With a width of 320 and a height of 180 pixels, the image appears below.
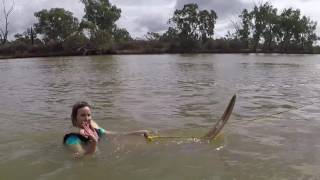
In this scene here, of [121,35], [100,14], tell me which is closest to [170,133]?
[100,14]

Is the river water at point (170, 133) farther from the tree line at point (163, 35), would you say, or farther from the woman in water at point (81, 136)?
the tree line at point (163, 35)

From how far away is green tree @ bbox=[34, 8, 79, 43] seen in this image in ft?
236

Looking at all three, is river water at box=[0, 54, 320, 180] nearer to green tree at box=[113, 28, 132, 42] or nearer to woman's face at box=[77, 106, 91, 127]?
woman's face at box=[77, 106, 91, 127]

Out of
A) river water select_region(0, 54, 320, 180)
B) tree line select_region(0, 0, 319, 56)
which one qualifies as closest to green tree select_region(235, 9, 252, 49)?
tree line select_region(0, 0, 319, 56)

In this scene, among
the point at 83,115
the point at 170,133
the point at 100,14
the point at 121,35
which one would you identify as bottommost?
the point at 170,133

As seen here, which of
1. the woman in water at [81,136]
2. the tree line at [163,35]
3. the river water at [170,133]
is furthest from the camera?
the tree line at [163,35]

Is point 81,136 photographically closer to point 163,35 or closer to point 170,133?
point 170,133

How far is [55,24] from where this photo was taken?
72.2 metres

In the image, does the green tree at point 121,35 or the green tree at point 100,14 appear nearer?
the green tree at point 100,14

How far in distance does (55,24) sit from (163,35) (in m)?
18.1

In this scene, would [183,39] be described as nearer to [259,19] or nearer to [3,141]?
[259,19]

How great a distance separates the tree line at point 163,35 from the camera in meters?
66.7

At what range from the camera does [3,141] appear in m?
8.03

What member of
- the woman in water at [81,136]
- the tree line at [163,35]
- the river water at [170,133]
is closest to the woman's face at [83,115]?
the woman in water at [81,136]
